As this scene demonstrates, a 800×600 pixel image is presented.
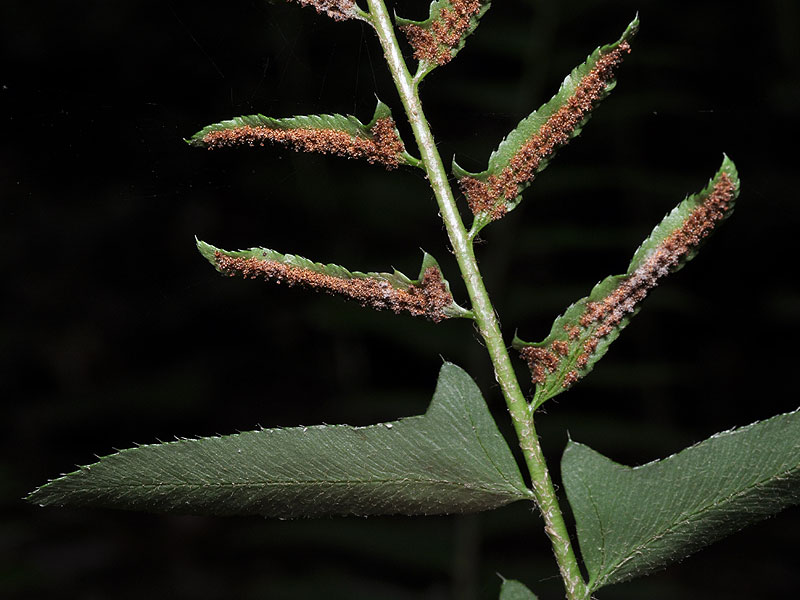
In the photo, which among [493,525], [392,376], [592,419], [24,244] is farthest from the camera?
[24,244]

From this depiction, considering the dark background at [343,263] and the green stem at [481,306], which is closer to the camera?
the green stem at [481,306]

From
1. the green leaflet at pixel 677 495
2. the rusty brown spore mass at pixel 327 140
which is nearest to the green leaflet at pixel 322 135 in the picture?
the rusty brown spore mass at pixel 327 140

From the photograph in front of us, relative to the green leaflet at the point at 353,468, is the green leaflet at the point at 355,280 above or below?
above

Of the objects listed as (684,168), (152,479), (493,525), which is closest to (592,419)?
(493,525)

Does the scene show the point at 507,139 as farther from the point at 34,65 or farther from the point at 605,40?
the point at 34,65

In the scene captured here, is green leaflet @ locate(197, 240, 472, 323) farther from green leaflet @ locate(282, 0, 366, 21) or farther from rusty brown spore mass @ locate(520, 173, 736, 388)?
green leaflet @ locate(282, 0, 366, 21)

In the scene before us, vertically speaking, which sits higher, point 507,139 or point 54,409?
point 54,409

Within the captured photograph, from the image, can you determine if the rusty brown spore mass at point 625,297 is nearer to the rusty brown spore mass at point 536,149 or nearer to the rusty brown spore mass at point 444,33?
the rusty brown spore mass at point 536,149
